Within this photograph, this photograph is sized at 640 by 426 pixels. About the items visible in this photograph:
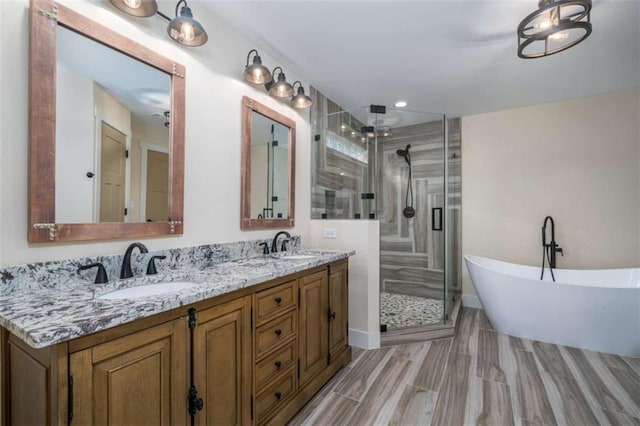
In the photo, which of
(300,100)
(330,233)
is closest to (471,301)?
(330,233)

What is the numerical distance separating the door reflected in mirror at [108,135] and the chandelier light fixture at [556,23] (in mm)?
2147

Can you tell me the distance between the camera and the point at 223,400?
1301 mm

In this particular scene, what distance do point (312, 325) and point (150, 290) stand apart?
3.39 feet

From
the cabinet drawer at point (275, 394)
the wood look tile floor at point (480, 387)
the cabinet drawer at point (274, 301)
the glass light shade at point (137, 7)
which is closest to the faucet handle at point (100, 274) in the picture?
the cabinet drawer at point (274, 301)

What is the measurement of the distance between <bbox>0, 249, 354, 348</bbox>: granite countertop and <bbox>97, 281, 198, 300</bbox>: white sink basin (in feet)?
0.08

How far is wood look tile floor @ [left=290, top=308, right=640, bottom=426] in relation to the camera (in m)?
1.77

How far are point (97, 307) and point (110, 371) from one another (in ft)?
0.67

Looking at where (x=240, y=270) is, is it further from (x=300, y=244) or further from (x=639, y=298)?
(x=639, y=298)

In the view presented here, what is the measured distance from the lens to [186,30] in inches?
61.2

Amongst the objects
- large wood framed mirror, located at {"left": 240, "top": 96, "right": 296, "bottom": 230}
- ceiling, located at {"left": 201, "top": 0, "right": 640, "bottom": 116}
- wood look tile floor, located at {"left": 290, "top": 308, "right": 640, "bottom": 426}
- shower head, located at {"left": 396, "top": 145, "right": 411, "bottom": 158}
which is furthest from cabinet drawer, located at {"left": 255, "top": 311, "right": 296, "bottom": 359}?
shower head, located at {"left": 396, "top": 145, "right": 411, "bottom": 158}

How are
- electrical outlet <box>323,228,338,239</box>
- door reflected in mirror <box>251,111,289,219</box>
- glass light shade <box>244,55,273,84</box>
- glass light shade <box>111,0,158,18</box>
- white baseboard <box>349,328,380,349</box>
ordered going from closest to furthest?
glass light shade <box>111,0,158,18</box>
glass light shade <box>244,55,273,84</box>
door reflected in mirror <box>251,111,289,219</box>
white baseboard <box>349,328,380,349</box>
electrical outlet <box>323,228,338,239</box>

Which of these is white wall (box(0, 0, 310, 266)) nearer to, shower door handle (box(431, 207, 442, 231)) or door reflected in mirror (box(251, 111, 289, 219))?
door reflected in mirror (box(251, 111, 289, 219))

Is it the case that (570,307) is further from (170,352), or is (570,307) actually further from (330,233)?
(170,352)

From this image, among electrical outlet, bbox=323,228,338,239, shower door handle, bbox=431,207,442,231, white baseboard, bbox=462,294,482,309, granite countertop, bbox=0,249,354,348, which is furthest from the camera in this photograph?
white baseboard, bbox=462,294,482,309
